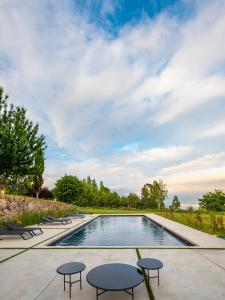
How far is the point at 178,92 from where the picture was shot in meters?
15.1

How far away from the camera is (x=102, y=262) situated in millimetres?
6770

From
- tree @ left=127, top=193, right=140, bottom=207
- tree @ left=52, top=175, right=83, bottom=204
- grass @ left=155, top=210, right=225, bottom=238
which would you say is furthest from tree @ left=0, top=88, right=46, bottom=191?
tree @ left=127, top=193, right=140, bottom=207

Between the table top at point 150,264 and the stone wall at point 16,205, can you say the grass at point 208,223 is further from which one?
the stone wall at point 16,205

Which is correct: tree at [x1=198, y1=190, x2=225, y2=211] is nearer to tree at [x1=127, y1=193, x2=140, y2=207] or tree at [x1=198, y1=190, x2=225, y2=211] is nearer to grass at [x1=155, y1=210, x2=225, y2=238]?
tree at [x1=127, y1=193, x2=140, y2=207]

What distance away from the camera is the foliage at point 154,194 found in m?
50.0

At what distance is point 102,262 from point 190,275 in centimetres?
249

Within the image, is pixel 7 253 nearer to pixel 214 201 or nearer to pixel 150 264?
pixel 150 264

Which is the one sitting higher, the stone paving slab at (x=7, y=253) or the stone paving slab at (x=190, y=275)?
the stone paving slab at (x=7, y=253)

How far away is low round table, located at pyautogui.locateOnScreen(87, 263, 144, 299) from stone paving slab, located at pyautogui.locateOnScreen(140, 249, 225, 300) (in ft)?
1.83

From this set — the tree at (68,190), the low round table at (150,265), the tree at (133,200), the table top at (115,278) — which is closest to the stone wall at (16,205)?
the table top at (115,278)

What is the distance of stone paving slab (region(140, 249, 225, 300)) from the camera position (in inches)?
178

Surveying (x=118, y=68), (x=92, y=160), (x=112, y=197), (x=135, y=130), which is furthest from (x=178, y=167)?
(x=112, y=197)

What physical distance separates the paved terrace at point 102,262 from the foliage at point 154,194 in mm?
41574

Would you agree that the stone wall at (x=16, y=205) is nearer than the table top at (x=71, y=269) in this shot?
No
